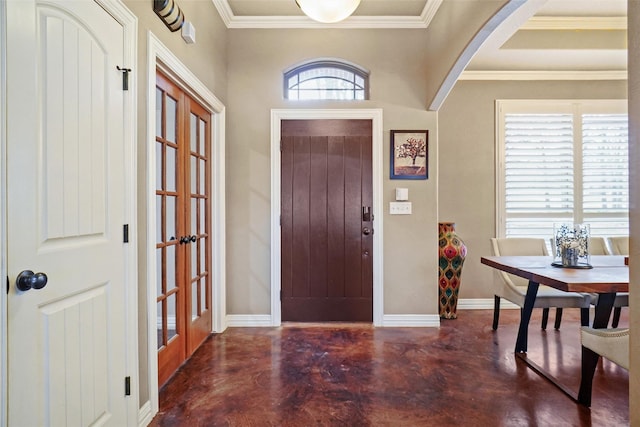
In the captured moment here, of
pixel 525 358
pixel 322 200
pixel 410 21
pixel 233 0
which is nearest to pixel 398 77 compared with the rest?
pixel 410 21

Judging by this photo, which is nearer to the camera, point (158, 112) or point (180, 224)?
point (158, 112)

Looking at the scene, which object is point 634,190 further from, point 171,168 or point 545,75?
point 545,75

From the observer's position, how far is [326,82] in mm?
3543

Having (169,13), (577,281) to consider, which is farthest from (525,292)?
(169,13)

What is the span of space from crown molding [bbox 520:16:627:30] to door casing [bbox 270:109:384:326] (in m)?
1.74

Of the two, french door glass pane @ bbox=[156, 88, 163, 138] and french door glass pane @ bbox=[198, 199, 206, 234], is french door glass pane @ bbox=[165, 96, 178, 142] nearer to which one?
french door glass pane @ bbox=[156, 88, 163, 138]

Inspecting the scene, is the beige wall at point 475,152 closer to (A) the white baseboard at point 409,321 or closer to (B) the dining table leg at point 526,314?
(A) the white baseboard at point 409,321

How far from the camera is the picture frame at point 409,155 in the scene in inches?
134

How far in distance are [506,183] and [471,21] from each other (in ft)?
7.32

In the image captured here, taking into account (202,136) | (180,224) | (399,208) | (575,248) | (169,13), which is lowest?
(575,248)

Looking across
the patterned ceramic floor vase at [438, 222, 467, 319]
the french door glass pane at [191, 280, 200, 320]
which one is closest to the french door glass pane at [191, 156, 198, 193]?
the french door glass pane at [191, 280, 200, 320]

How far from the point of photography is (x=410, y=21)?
11.1 feet

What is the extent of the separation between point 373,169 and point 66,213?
261 cm

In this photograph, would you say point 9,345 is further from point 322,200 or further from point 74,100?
point 322,200
